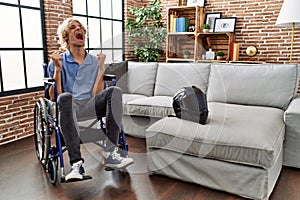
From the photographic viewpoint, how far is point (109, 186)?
201 centimetres

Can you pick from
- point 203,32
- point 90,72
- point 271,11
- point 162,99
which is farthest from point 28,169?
point 271,11

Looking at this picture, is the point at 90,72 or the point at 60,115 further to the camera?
the point at 90,72

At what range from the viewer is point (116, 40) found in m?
4.75

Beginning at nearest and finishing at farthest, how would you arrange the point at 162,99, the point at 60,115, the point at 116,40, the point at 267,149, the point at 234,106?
the point at 267,149 < the point at 60,115 < the point at 234,106 < the point at 162,99 < the point at 116,40

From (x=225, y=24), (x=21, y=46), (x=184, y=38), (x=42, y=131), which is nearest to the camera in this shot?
(x=42, y=131)

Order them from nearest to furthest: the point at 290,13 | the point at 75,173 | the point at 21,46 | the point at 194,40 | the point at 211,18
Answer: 1. the point at 75,173
2. the point at 21,46
3. the point at 290,13
4. the point at 211,18
5. the point at 194,40

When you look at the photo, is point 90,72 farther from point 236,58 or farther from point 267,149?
point 236,58

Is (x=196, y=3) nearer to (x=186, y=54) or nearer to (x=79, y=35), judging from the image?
(x=186, y=54)

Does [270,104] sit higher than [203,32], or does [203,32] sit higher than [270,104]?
[203,32]

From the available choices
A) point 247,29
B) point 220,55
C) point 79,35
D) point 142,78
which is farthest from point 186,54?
point 79,35

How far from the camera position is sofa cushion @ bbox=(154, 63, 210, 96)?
10.0ft

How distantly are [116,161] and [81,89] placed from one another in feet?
2.10

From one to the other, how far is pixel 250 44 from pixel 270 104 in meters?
1.98

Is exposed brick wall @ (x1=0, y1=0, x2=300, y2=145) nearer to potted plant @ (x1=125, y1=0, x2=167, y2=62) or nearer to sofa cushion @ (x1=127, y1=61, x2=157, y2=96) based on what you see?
potted plant @ (x1=125, y1=0, x2=167, y2=62)
